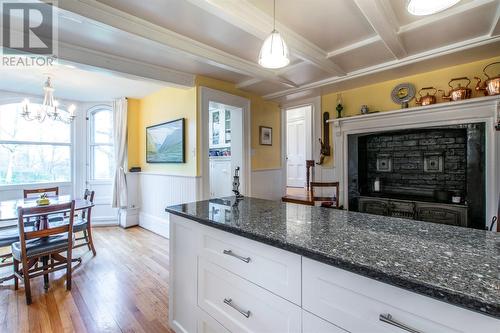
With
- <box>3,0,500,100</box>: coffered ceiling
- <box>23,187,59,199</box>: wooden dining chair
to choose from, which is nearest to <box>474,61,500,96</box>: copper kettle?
<box>3,0,500,100</box>: coffered ceiling

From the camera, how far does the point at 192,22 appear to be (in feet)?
6.81

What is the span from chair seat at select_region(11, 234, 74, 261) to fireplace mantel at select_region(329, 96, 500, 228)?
146 inches

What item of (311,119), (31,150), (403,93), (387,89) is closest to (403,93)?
(403,93)

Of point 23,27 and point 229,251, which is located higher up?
point 23,27

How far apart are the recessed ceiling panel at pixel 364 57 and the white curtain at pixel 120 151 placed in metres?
3.90

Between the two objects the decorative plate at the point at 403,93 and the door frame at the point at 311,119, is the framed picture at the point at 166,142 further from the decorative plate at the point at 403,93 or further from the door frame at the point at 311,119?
the decorative plate at the point at 403,93

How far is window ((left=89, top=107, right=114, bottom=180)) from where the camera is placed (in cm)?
480

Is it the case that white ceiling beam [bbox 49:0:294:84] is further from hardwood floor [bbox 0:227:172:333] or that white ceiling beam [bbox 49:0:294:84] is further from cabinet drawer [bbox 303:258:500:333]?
hardwood floor [bbox 0:227:172:333]

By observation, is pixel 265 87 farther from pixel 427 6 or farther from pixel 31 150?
pixel 31 150

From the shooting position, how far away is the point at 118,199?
450cm

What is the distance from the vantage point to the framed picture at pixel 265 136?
4.28 m

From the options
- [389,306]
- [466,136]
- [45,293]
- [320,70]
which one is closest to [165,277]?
[45,293]

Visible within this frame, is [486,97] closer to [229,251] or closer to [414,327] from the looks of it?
[414,327]

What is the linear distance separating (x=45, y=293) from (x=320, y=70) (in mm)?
3939
